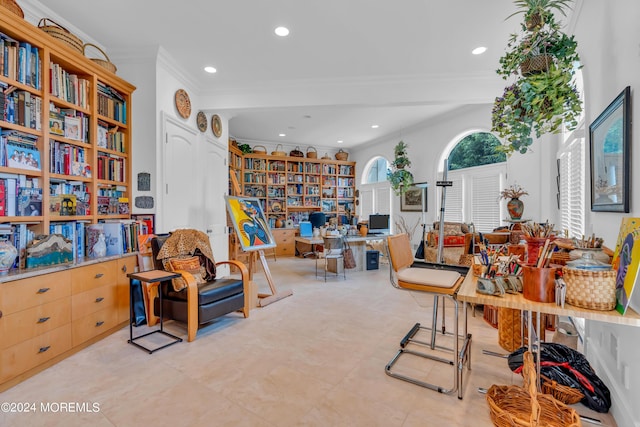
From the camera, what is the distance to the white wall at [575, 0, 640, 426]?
142 cm

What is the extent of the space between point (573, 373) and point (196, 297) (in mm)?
2872

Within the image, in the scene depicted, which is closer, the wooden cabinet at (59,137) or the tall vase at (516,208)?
the wooden cabinet at (59,137)

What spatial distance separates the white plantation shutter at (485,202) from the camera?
197 inches

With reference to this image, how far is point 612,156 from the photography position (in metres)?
1.66

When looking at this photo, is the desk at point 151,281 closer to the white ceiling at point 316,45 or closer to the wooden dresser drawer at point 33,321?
the wooden dresser drawer at point 33,321

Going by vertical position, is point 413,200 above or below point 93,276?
above

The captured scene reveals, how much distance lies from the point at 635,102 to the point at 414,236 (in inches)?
206

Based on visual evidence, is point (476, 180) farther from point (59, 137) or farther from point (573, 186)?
point (59, 137)

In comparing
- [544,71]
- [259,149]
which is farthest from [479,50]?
[259,149]

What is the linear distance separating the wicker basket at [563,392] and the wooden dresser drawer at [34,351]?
11.2 ft

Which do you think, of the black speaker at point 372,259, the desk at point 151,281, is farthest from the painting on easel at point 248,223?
the black speaker at point 372,259

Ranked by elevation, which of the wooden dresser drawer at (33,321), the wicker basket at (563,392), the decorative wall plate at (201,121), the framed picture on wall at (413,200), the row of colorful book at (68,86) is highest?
the decorative wall plate at (201,121)

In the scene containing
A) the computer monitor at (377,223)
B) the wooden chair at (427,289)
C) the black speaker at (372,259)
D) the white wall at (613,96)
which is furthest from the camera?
the computer monitor at (377,223)

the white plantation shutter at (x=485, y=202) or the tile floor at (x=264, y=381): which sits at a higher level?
the white plantation shutter at (x=485, y=202)
